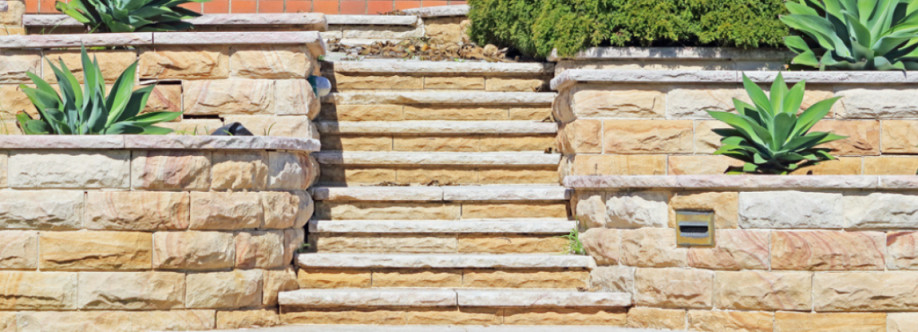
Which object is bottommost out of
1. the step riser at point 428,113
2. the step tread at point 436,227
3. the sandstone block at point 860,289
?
the sandstone block at point 860,289

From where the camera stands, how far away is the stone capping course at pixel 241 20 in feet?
23.0

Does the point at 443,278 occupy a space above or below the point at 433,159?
below

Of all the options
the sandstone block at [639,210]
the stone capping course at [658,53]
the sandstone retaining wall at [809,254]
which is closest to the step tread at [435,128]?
the stone capping course at [658,53]

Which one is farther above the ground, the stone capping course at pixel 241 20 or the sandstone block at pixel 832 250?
the stone capping course at pixel 241 20

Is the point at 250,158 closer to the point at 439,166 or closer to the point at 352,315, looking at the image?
the point at 352,315

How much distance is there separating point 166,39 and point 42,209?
151cm

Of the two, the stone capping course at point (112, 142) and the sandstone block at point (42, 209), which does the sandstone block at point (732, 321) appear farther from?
the sandstone block at point (42, 209)

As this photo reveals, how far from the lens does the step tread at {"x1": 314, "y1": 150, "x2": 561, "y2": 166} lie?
700cm

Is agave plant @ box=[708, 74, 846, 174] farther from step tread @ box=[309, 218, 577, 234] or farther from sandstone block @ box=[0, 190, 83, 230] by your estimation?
sandstone block @ box=[0, 190, 83, 230]

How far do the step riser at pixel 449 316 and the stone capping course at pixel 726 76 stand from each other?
1.60 metres

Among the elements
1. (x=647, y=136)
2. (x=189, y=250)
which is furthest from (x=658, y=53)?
(x=189, y=250)

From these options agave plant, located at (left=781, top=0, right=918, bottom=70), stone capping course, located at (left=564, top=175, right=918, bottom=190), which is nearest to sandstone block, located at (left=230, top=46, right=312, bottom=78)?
stone capping course, located at (left=564, top=175, right=918, bottom=190)

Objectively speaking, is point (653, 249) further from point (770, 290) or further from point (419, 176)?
point (419, 176)

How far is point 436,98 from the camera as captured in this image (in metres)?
7.44
